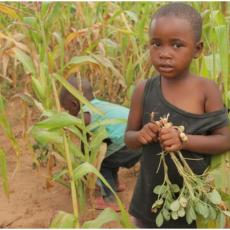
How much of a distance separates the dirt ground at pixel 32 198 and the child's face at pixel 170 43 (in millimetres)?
776

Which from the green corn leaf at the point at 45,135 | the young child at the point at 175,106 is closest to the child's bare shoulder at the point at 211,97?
the young child at the point at 175,106

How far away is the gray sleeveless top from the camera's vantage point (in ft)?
3.97

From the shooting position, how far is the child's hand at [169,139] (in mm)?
1079

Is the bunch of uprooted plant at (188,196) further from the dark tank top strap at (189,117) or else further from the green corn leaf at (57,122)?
the green corn leaf at (57,122)

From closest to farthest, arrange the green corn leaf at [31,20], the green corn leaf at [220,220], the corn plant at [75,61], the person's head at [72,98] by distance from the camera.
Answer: the green corn leaf at [220,220]
the corn plant at [75,61]
the green corn leaf at [31,20]
the person's head at [72,98]

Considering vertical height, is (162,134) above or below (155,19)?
below

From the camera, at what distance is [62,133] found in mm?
1415

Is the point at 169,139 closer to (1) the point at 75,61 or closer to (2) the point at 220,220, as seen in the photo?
(2) the point at 220,220

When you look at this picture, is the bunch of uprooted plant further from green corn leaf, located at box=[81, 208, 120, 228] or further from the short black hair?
the short black hair

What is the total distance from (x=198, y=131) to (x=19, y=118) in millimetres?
1798

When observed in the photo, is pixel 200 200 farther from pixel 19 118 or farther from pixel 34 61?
pixel 19 118

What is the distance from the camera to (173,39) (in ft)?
3.76

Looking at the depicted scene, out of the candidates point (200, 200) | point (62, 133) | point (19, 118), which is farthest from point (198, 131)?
point (19, 118)

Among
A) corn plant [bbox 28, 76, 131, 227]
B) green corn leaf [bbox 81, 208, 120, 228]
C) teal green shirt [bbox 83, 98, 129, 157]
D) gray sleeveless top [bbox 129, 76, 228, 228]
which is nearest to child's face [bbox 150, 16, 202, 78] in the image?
gray sleeveless top [bbox 129, 76, 228, 228]
